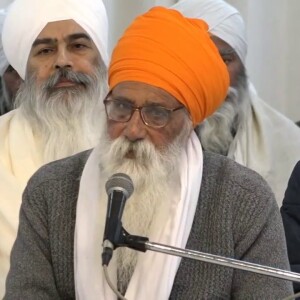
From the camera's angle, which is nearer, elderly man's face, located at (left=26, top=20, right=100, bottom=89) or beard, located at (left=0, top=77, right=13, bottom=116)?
elderly man's face, located at (left=26, top=20, right=100, bottom=89)

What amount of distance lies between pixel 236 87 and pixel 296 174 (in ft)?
2.99

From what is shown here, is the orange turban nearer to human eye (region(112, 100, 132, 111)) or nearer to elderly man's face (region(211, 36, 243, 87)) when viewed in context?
human eye (region(112, 100, 132, 111))

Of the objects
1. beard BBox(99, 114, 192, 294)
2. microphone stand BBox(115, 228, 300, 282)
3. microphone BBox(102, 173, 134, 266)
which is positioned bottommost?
microphone stand BBox(115, 228, 300, 282)

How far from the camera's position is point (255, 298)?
184 cm

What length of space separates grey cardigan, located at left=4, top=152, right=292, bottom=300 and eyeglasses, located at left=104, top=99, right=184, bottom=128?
0.18 metres

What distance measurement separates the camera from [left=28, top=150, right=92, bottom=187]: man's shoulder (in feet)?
6.66

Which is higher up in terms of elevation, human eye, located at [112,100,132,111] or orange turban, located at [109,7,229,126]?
orange turban, located at [109,7,229,126]

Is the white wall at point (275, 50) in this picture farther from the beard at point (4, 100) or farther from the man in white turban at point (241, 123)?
the beard at point (4, 100)

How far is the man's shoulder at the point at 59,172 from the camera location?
203cm

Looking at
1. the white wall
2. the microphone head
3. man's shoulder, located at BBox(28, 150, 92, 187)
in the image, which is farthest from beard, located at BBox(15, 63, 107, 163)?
the microphone head

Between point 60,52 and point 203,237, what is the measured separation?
1.10 meters

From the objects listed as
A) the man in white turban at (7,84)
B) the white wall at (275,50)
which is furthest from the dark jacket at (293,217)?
the white wall at (275,50)

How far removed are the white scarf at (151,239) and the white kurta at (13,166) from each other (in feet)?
1.98

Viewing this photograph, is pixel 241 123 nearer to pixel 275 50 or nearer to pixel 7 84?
pixel 275 50
